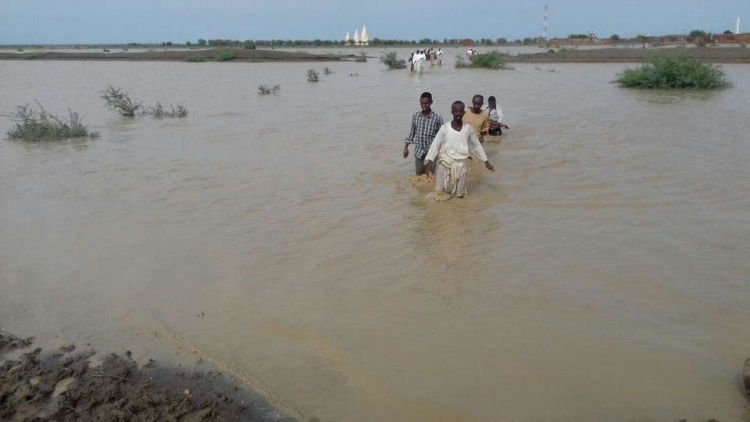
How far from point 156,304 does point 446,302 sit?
232 centimetres

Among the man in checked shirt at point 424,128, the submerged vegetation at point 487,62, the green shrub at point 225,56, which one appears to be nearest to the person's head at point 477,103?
the man in checked shirt at point 424,128

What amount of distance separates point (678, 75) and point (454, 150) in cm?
1742

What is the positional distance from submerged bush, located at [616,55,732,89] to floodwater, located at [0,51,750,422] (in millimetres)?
10658

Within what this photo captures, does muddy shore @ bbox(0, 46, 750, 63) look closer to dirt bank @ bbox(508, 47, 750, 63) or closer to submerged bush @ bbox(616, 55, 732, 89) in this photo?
dirt bank @ bbox(508, 47, 750, 63)

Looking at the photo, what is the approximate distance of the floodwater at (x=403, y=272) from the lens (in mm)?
3676

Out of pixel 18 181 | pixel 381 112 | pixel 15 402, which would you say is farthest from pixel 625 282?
pixel 381 112

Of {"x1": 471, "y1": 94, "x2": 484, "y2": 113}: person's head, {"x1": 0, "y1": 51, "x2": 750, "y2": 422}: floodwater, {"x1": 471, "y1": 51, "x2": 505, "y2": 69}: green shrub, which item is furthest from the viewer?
{"x1": 471, "y1": 51, "x2": 505, "y2": 69}: green shrub

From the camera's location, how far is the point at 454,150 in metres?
7.00

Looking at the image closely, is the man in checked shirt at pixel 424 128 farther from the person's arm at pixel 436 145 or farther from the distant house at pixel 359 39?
the distant house at pixel 359 39

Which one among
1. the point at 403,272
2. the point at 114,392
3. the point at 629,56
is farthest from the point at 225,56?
the point at 114,392

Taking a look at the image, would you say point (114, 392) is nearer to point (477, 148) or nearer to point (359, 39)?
point (477, 148)

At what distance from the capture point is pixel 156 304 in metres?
4.77

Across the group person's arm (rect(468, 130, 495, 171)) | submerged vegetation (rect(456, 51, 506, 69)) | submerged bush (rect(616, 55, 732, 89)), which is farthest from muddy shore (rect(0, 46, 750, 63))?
person's arm (rect(468, 130, 495, 171))

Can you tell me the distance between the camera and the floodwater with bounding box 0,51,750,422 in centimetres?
368
